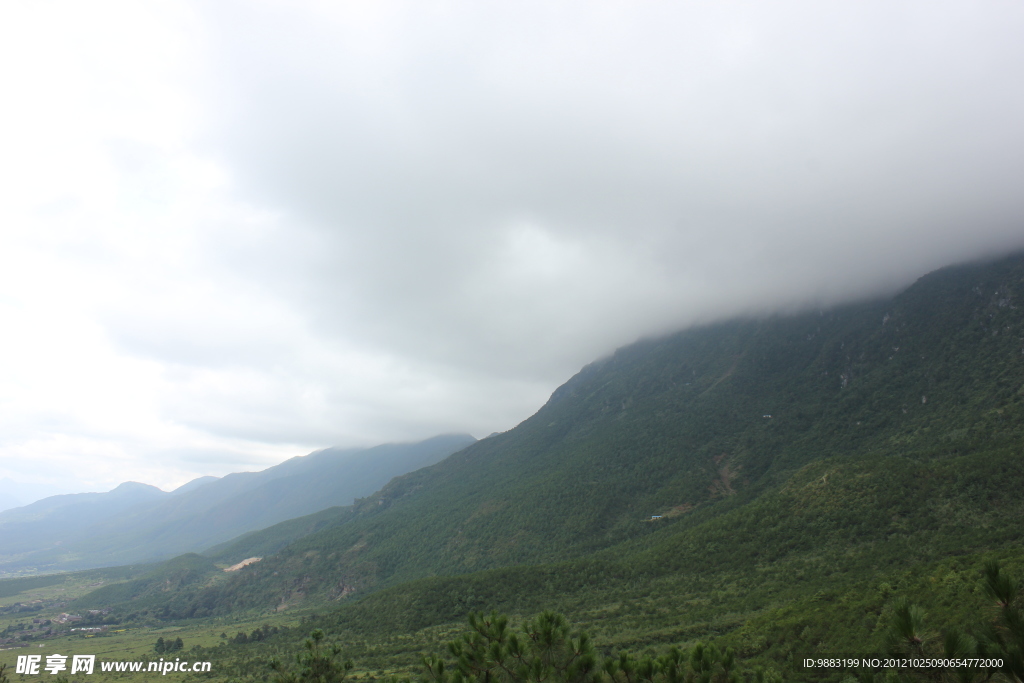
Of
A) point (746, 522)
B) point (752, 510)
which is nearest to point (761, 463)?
point (752, 510)

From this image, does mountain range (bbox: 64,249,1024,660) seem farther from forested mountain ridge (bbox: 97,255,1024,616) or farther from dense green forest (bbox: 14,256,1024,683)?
forested mountain ridge (bbox: 97,255,1024,616)

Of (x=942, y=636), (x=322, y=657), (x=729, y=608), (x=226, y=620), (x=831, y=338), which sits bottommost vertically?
(x=226, y=620)

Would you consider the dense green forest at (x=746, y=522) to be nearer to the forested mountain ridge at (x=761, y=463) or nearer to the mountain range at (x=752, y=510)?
the mountain range at (x=752, y=510)

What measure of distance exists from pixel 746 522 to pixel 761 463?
4869 cm

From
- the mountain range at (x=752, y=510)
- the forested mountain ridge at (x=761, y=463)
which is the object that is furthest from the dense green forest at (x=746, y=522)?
the forested mountain ridge at (x=761, y=463)

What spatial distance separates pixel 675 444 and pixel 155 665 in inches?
5270

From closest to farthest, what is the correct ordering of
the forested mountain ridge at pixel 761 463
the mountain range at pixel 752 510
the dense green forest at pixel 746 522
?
the dense green forest at pixel 746 522 → the mountain range at pixel 752 510 → the forested mountain ridge at pixel 761 463

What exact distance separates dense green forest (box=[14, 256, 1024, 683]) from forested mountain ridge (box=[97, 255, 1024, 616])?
0.63 m

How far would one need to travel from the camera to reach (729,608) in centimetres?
6069

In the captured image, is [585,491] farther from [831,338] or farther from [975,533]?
[831,338]

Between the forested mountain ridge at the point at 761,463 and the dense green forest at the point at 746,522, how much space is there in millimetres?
632

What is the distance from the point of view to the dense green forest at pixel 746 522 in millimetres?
52875

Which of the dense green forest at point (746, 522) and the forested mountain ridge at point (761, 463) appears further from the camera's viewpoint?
the forested mountain ridge at point (761, 463)

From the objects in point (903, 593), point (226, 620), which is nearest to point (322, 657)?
point (903, 593)
